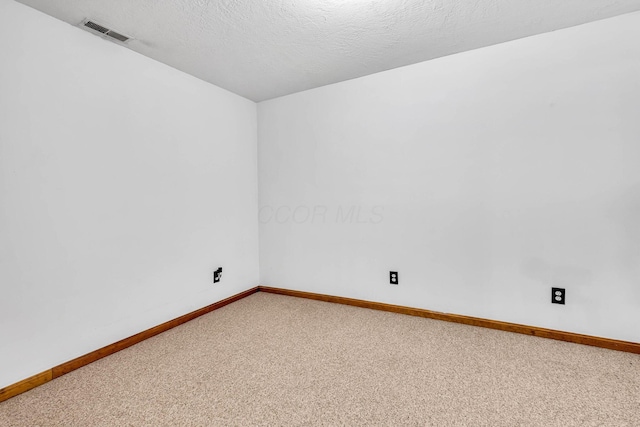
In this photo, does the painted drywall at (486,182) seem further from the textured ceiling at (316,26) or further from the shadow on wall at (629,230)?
the textured ceiling at (316,26)

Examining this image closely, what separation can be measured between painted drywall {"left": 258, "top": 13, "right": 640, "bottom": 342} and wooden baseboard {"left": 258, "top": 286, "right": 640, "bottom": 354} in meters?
0.05

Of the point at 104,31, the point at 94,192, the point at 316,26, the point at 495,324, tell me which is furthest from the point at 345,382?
the point at 104,31

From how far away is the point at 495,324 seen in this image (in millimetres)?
2318

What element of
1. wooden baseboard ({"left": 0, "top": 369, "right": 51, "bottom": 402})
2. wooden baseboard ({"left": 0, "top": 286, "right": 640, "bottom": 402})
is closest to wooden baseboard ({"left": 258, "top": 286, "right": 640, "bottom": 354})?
wooden baseboard ({"left": 0, "top": 286, "right": 640, "bottom": 402})

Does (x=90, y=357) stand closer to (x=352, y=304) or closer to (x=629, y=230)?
(x=352, y=304)

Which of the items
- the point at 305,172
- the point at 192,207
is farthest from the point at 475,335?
the point at 192,207

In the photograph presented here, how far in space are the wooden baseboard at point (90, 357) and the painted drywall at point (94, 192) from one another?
0.14ft

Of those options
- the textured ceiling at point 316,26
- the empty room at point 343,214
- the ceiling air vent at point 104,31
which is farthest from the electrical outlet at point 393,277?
the ceiling air vent at point 104,31

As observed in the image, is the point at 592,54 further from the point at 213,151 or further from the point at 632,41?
the point at 213,151

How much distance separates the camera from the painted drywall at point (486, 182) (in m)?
1.98

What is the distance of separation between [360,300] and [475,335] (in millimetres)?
1041

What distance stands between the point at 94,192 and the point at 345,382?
206 cm

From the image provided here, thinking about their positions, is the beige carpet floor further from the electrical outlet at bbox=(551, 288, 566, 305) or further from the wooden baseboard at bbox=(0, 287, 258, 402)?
the electrical outlet at bbox=(551, 288, 566, 305)

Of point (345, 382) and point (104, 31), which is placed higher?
point (104, 31)
